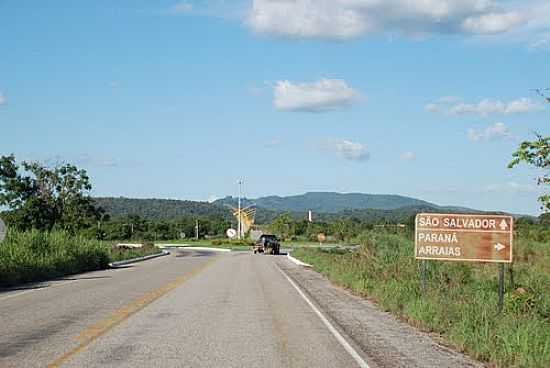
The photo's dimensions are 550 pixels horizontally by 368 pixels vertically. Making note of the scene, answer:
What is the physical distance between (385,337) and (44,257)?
23.5 m

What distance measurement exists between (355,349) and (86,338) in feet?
15.0

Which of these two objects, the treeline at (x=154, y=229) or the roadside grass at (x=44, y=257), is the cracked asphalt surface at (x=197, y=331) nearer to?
the roadside grass at (x=44, y=257)

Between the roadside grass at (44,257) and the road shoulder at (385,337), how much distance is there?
12.3 m

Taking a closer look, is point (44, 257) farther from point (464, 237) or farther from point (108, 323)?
point (464, 237)

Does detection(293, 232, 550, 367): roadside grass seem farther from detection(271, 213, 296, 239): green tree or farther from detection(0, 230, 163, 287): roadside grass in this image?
detection(271, 213, 296, 239): green tree

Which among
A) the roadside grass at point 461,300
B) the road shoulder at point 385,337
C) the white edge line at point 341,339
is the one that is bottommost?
the road shoulder at point 385,337

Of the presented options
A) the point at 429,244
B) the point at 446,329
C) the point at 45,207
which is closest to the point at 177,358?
the point at 446,329

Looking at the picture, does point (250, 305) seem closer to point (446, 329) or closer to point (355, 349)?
point (446, 329)

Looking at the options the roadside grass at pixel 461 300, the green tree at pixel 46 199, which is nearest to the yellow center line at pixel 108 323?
the roadside grass at pixel 461 300

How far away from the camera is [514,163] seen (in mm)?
14109

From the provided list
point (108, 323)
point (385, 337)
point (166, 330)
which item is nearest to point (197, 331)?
point (166, 330)

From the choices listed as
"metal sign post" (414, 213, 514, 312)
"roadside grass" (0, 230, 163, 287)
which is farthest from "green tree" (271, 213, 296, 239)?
"metal sign post" (414, 213, 514, 312)

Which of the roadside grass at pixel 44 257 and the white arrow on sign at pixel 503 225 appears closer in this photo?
the white arrow on sign at pixel 503 225

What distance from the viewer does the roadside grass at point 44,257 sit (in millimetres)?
29330
